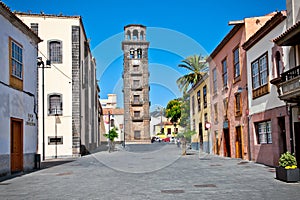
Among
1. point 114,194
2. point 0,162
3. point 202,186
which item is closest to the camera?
point 114,194

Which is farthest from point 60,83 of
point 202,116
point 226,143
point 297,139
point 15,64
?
point 297,139

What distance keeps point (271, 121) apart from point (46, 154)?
20.7 m

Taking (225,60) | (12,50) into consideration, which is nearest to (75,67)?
(225,60)

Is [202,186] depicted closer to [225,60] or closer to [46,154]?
[225,60]

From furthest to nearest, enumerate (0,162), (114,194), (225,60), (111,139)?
(111,139)
(225,60)
(0,162)
(114,194)

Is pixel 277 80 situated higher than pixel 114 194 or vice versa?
pixel 277 80

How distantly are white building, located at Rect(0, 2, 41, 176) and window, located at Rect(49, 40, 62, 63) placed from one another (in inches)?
472

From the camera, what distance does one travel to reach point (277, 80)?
1708cm

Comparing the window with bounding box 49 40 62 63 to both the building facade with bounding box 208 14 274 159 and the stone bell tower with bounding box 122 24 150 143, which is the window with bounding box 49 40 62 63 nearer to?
the building facade with bounding box 208 14 274 159

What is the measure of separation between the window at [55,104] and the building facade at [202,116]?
12803 millimetres

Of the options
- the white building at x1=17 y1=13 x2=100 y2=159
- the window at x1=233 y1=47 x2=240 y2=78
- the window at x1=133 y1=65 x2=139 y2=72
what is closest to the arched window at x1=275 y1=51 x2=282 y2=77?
the window at x1=233 y1=47 x2=240 y2=78

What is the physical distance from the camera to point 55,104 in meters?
34.1

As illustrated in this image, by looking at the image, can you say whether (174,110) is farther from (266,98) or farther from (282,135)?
(282,135)

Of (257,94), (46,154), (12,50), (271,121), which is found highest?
(12,50)
